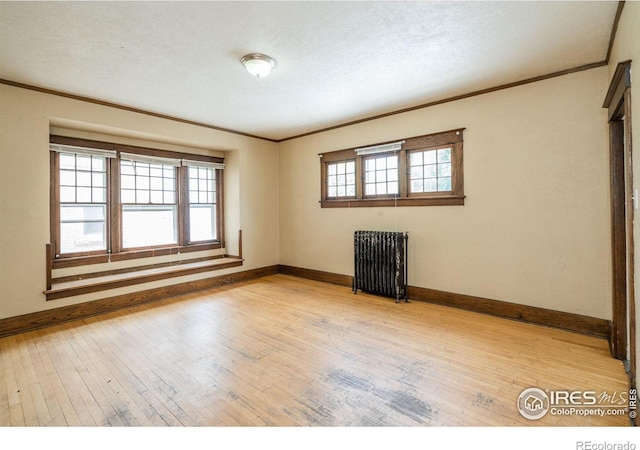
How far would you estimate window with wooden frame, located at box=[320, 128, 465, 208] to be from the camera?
4.03 m

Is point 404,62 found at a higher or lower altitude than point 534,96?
higher

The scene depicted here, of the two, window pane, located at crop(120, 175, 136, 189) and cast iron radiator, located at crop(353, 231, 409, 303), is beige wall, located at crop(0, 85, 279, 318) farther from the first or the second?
cast iron radiator, located at crop(353, 231, 409, 303)

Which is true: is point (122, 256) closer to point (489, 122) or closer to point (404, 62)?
point (404, 62)

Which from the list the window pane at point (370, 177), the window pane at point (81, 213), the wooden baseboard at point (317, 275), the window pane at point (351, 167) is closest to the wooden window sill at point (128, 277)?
the window pane at point (81, 213)

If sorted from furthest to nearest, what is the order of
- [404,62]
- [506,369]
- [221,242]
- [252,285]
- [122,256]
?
[221,242], [252,285], [122,256], [404,62], [506,369]

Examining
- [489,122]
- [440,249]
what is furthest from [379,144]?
[440,249]

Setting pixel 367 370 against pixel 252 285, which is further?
pixel 252 285

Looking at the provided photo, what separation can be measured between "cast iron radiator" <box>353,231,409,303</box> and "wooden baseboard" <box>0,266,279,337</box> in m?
2.35

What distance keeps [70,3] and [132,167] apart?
9.94 ft

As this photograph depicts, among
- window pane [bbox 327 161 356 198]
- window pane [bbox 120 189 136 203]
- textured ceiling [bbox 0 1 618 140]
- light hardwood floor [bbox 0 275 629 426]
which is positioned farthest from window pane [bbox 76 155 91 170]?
window pane [bbox 327 161 356 198]

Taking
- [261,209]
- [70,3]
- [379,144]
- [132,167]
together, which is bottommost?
[261,209]

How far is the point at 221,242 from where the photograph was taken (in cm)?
597

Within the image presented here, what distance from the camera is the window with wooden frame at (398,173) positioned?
159 inches

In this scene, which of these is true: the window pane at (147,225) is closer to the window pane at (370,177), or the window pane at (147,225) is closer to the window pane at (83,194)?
the window pane at (83,194)
